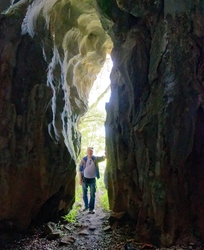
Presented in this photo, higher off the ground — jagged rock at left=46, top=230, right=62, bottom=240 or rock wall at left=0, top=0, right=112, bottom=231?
rock wall at left=0, top=0, right=112, bottom=231

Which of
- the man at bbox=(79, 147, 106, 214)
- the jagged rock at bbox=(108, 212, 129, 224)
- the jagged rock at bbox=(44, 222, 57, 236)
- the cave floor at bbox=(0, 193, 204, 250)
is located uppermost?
→ the man at bbox=(79, 147, 106, 214)

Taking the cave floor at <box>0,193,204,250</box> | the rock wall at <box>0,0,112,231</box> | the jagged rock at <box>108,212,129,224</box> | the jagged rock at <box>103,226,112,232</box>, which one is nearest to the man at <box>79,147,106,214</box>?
the rock wall at <box>0,0,112,231</box>

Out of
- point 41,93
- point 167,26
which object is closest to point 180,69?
point 167,26

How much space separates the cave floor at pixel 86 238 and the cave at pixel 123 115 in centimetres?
34

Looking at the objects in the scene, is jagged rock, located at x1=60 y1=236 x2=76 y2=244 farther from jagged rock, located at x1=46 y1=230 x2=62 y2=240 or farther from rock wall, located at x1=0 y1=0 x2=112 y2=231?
rock wall, located at x1=0 y1=0 x2=112 y2=231

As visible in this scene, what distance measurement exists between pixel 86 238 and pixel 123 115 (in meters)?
3.93

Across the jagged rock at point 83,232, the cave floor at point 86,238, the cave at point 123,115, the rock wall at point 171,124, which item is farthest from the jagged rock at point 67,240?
the rock wall at point 171,124

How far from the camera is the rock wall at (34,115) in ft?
26.0

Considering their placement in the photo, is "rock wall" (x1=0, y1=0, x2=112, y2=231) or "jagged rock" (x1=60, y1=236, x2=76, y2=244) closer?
"jagged rock" (x1=60, y1=236, x2=76, y2=244)

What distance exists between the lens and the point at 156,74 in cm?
725

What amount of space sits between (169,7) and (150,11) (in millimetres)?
603

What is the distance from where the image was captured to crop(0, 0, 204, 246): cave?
670cm

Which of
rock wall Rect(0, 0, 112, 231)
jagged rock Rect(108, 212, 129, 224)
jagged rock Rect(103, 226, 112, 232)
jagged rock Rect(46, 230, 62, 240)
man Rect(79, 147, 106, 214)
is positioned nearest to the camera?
jagged rock Rect(46, 230, 62, 240)

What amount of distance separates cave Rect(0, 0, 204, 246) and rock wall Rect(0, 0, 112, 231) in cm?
3
